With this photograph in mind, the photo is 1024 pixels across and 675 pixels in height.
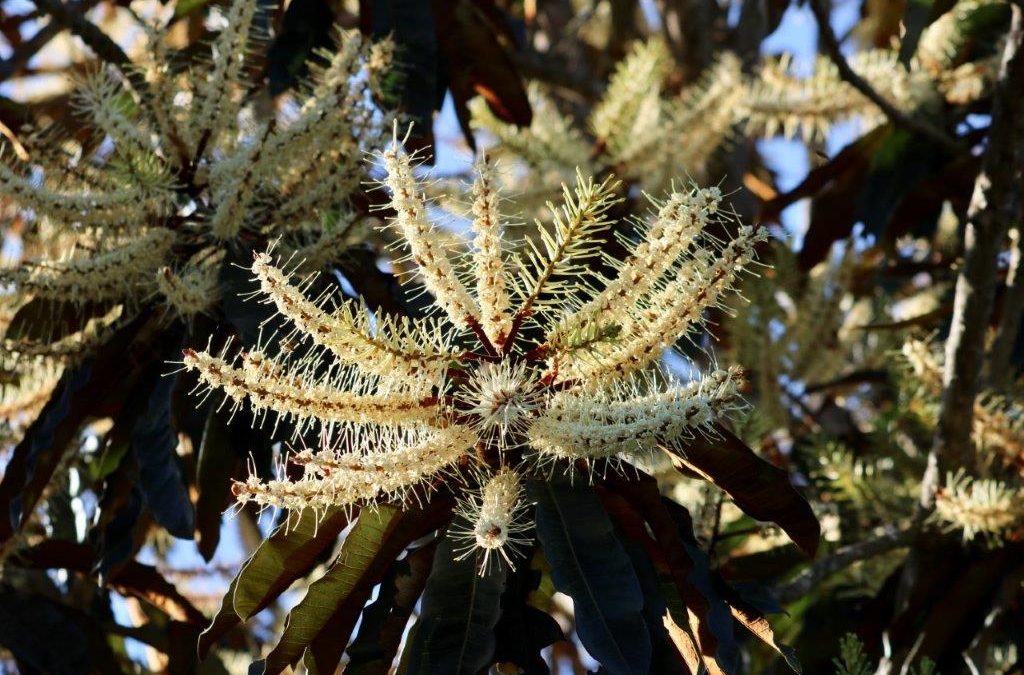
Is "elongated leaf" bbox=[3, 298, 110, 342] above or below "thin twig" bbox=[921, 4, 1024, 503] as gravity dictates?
below

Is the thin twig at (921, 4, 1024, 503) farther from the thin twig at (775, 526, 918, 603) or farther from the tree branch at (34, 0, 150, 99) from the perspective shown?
the tree branch at (34, 0, 150, 99)

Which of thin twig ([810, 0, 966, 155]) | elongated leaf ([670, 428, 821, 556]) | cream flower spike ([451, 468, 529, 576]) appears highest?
thin twig ([810, 0, 966, 155])

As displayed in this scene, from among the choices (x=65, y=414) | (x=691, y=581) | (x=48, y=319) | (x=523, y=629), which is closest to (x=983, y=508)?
(x=691, y=581)

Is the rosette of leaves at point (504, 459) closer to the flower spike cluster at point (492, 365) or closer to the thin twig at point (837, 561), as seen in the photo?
the flower spike cluster at point (492, 365)

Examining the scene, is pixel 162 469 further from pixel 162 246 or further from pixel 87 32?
pixel 87 32

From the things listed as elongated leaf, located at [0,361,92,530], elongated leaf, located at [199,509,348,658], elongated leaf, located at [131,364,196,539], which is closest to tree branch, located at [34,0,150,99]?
elongated leaf, located at [0,361,92,530]

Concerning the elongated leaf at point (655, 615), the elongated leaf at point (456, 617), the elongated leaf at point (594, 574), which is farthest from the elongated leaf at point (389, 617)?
the elongated leaf at point (655, 615)

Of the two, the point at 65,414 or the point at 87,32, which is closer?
the point at 65,414

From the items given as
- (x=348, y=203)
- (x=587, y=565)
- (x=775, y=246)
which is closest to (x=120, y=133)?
(x=348, y=203)
